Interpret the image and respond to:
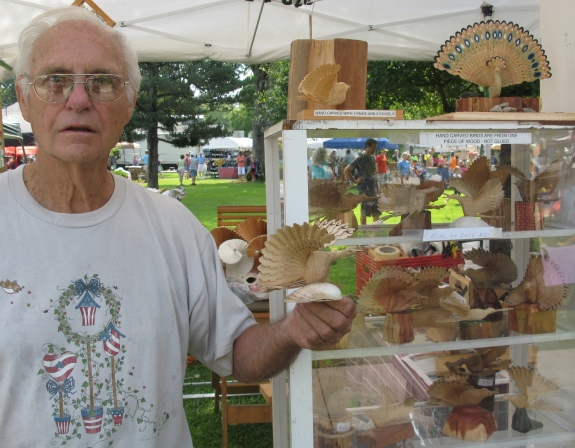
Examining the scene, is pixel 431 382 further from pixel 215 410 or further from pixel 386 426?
pixel 215 410

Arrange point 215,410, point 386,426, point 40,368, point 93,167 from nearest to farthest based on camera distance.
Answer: point 40,368 < point 93,167 < point 386,426 < point 215,410

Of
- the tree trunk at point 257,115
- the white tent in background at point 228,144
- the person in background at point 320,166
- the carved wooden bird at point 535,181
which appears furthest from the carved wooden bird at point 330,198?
the white tent in background at point 228,144

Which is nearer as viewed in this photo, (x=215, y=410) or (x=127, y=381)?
(x=127, y=381)

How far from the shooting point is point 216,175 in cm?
3016

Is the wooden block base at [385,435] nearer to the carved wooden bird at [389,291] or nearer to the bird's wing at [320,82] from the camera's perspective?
the carved wooden bird at [389,291]

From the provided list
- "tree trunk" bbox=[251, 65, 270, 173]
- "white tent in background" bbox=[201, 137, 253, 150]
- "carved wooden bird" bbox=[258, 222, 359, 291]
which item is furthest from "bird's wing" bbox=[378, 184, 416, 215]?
"white tent in background" bbox=[201, 137, 253, 150]

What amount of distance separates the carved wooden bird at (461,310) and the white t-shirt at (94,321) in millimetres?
1053

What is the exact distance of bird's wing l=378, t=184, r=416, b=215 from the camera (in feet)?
6.15

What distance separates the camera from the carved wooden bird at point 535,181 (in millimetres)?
1952

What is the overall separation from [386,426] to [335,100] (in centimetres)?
113

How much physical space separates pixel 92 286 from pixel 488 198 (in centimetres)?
139

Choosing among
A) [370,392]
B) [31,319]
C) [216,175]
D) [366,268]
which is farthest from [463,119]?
[216,175]

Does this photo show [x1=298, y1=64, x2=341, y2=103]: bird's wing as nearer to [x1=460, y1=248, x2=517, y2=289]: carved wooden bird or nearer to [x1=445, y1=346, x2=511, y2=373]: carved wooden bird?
[x1=460, y1=248, x2=517, y2=289]: carved wooden bird

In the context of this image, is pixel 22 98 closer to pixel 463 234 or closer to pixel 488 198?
pixel 463 234
